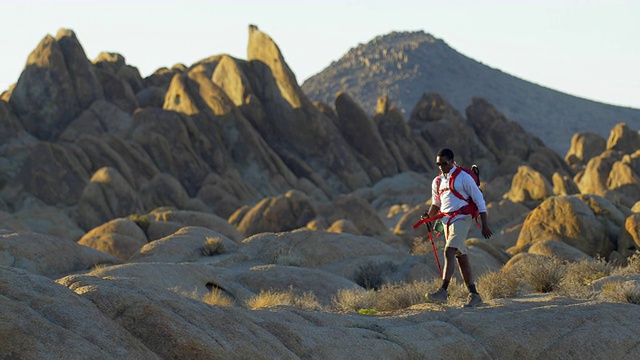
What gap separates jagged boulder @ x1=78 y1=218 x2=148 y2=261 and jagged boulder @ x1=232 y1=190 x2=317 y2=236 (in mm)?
13726

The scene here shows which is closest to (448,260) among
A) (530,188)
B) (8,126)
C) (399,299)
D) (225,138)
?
(399,299)

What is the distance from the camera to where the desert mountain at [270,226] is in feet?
33.5

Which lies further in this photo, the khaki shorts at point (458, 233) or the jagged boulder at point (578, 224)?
the jagged boulder at point (578, 224)

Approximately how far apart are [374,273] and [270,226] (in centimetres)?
2591

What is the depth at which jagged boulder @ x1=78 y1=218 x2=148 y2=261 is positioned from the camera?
109 ft

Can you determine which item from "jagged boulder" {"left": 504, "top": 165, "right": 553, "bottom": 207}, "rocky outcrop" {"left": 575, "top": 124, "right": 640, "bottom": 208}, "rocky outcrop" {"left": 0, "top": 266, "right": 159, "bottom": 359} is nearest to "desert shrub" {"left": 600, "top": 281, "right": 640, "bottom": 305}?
"rocky outcrop" {"left": 0, "top": 266, "right": 159, "bottom": 359}

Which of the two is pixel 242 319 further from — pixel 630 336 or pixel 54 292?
pixel 630 336

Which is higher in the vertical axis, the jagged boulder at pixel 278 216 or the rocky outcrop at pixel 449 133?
the rocky outcrop at pixel 449 133

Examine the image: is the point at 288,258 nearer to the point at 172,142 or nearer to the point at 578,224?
the point at 578,224

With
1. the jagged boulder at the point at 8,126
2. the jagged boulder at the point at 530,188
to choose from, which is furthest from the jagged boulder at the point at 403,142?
the jagged boulder at the point at 8,126

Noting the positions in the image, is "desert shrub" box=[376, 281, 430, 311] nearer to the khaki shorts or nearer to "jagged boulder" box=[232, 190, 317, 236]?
the khaki shorts

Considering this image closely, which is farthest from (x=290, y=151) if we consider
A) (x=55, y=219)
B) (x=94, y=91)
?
(x=55, y=219)

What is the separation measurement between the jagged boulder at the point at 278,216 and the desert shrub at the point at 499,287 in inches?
1331

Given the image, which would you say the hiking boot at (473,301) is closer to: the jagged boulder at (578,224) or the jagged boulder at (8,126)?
the jagged boulder at (578,224)
